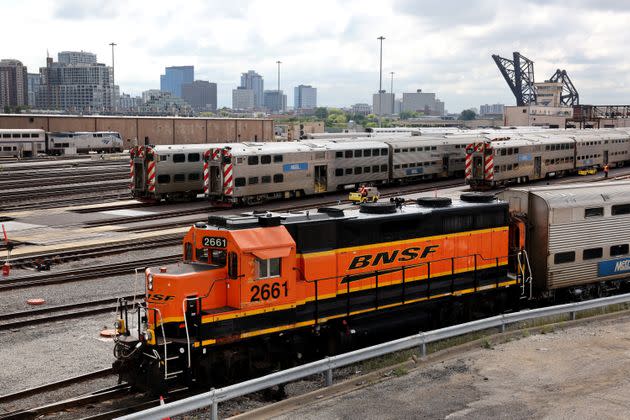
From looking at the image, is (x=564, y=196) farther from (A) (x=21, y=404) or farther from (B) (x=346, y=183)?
Answer: (B) (x=346, y=183)

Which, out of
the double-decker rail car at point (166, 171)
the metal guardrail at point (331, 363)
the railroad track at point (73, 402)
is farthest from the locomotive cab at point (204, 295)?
the double-decker rail car at point (166, 171)

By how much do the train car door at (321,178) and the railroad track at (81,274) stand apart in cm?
1905

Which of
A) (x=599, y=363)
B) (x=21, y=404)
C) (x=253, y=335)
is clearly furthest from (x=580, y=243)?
(x=21, y=404)

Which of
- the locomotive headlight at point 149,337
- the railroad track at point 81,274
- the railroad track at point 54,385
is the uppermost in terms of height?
the locomotive headlight at point 149,337

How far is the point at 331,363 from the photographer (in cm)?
1408

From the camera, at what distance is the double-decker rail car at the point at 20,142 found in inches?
2803

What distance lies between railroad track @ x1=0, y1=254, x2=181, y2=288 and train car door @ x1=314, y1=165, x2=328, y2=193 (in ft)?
62.5

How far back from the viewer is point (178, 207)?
43.3 m

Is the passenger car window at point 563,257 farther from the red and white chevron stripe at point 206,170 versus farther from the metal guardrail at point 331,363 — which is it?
the red and white chevron stripe at point 206,170

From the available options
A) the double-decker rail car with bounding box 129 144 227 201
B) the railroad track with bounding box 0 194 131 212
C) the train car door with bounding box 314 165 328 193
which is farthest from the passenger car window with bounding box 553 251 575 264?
the railroad track with bounding box 0 194 131 212

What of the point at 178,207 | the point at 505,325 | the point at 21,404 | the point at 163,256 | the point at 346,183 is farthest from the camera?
the point at 346,183

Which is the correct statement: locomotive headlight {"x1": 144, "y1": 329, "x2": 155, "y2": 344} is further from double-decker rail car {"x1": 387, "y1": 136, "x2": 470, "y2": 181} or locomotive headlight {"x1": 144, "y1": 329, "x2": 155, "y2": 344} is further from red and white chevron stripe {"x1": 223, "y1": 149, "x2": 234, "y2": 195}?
double-decker rail car {"x1": 387, "y1": 136, "x2": 470, "y2": 181}

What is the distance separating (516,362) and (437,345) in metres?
1.97

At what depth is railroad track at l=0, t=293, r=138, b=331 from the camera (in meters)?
19.9
